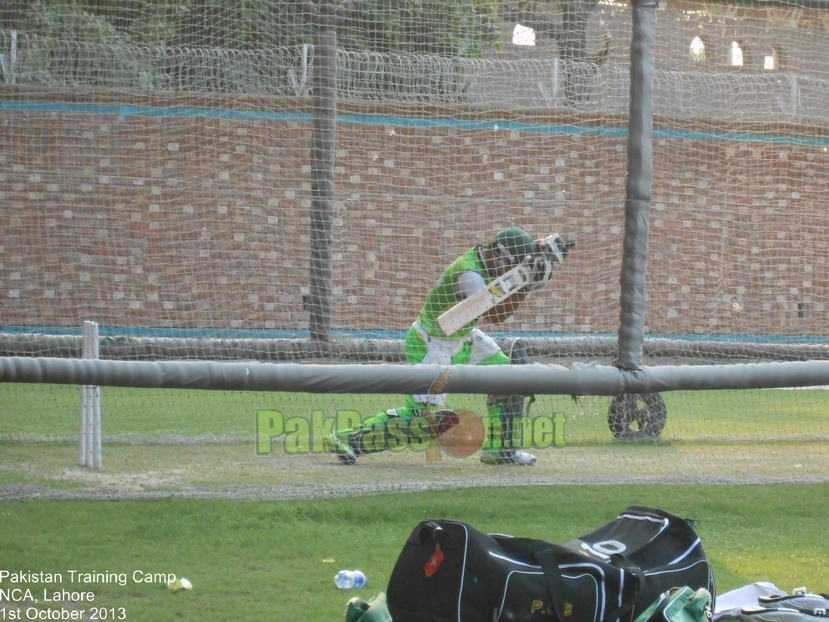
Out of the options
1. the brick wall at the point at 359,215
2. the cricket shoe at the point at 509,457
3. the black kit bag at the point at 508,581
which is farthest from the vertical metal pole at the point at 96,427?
the black kit bag at the point at 508,581

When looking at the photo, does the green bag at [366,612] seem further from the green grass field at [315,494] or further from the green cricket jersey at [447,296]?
the green cricket jersey at [447,296]

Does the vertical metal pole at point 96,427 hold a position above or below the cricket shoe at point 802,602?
above

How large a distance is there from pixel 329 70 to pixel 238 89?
2.80 feet

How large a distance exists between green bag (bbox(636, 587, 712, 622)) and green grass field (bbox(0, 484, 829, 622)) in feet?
2.74

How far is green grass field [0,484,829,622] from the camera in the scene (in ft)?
10.7

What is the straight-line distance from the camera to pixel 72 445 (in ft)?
17.4

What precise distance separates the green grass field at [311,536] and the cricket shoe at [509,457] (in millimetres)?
391

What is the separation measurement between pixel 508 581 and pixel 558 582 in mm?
Answer: 172

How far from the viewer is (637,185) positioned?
11.9 feet

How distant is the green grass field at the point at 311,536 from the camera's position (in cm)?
326

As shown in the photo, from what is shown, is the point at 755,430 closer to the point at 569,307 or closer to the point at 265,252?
the point at 569,307

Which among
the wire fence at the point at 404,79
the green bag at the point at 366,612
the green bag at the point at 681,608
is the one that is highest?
the wire fence at the point at 404,79

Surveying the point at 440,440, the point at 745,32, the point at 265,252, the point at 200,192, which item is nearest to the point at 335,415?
the point at 440,440

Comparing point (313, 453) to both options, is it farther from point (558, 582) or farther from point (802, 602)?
point (802, 602)
